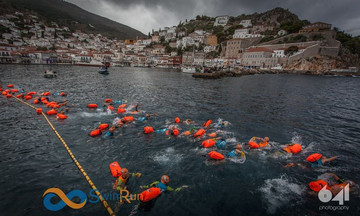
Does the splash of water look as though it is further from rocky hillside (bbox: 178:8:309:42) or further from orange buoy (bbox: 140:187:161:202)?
rocky hillside (bbox: 178:8:309:42)

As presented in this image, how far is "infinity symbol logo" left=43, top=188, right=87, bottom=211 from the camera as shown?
5770 mm

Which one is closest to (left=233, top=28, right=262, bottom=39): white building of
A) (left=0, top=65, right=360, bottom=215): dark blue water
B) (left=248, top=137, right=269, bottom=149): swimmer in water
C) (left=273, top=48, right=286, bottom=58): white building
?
(left=273, top=48, right=286, bottom=58): white building

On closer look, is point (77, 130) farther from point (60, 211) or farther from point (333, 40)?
point (333, 40)

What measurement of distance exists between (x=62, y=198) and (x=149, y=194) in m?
3.17

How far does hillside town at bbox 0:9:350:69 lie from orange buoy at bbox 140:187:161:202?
7084 cm

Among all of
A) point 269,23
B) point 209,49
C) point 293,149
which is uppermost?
point 269,23

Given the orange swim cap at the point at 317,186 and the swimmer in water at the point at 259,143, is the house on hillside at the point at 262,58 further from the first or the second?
the orange swim cap at the point at 317,186

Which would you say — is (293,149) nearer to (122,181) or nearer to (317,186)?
(317,186)

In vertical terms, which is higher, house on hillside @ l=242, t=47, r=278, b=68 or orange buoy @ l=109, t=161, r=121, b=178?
house on hillside @ l=242, t=47, r=278, b=68

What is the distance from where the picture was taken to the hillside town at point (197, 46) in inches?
3263

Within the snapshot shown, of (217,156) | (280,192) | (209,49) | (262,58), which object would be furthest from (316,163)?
(209,49)

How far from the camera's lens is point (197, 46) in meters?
129

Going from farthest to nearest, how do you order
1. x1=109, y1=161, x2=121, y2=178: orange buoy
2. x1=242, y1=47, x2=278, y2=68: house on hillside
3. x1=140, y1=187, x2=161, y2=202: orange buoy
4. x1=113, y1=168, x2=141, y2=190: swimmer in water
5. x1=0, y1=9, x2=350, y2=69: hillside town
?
1. x1=242, y1=47, x2=278, y2=68: house on hillside
2. x1=0, y1=9, x2=350, y2=69: hillside town
3. x1=109, y1=161, x2=121, y2=178: orange buoy
4. x1=113, y1=168, x2=141, y2=190: swimmer in water
5. x1=140, y1=187, x2=161, y2=202: orange buoy

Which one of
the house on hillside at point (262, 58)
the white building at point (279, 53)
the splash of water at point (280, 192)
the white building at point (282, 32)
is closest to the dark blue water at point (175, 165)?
the splash of water at point (280, 192)
